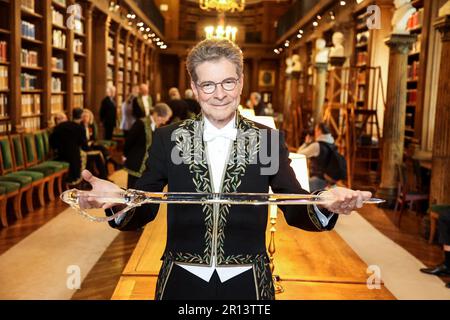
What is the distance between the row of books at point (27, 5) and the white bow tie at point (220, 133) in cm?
675

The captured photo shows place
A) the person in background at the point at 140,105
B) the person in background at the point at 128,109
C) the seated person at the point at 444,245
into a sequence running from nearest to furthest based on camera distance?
the seated person at the point at 444,245 < the person in background at the point at 140,105 < the person in background at the point at 128,109

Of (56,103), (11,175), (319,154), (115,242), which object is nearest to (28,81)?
→ (56,103)

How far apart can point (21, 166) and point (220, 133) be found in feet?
19.6

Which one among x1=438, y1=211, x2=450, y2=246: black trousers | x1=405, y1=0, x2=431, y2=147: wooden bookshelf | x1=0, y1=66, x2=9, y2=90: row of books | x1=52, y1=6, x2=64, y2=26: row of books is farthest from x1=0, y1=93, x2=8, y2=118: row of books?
x1=405, y1=0, x2=431, y2=147: wooden bookshelf

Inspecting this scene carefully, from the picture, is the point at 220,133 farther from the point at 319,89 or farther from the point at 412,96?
the point at 319,89

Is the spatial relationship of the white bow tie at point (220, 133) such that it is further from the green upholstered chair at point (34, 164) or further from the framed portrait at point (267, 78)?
the framed portrait at point (267, 78)

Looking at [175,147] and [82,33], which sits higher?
[82,33]

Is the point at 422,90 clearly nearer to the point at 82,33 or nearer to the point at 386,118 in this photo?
the point at 386,118

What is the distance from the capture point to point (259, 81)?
23.4m

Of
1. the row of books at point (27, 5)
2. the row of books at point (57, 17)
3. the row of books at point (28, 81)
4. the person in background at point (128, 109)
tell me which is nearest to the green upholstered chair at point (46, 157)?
the row of books at point (28, 81)

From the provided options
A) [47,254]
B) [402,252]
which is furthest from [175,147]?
[402,252]

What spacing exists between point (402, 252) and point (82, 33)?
291 inches

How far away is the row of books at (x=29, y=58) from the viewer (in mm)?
7906
